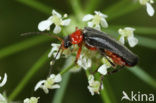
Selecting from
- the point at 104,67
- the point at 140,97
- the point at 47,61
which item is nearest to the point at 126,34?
the point at 104,67

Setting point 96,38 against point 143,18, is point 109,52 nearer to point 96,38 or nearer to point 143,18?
point 96,38

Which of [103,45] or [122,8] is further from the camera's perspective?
[122,8]

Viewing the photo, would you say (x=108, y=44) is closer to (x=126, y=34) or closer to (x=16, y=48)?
(x=126, y=34)

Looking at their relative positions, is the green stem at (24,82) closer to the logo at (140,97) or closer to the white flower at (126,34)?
the white flower at (126,34)

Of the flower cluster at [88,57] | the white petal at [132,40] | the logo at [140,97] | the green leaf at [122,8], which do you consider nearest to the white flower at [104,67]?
the flower cluster at [88,57]

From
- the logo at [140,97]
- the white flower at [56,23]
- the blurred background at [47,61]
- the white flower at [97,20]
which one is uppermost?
the white flower at [56,23]

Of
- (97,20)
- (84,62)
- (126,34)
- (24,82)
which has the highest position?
(97,20)
